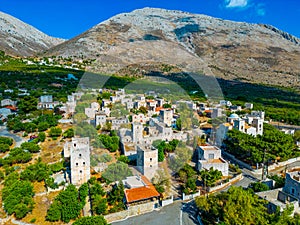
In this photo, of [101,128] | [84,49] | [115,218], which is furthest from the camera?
[84,49]

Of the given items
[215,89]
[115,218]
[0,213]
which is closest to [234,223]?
[115,218]

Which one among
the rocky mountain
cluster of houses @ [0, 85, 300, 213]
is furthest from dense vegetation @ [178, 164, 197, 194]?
the rocky mountain

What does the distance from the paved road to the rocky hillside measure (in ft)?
242

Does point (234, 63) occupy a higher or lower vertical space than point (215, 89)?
higher

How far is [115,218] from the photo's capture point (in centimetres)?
1816

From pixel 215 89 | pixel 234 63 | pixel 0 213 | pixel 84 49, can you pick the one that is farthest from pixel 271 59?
pixel 0 213

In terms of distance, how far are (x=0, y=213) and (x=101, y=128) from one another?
1740cm

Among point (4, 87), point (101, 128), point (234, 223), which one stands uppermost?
point (4, 87)

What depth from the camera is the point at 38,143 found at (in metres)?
31.2

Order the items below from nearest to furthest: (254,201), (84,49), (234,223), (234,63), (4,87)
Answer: (234,223)
(254,201)
(4,87)
(84,49)
(234,63)

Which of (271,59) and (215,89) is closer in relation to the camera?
(215,89)

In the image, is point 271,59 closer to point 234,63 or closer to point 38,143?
point 234,63

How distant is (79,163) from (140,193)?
5851 millimetres

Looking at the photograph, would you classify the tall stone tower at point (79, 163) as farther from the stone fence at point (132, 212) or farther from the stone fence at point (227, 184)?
the stone fence at point (227, 184)
